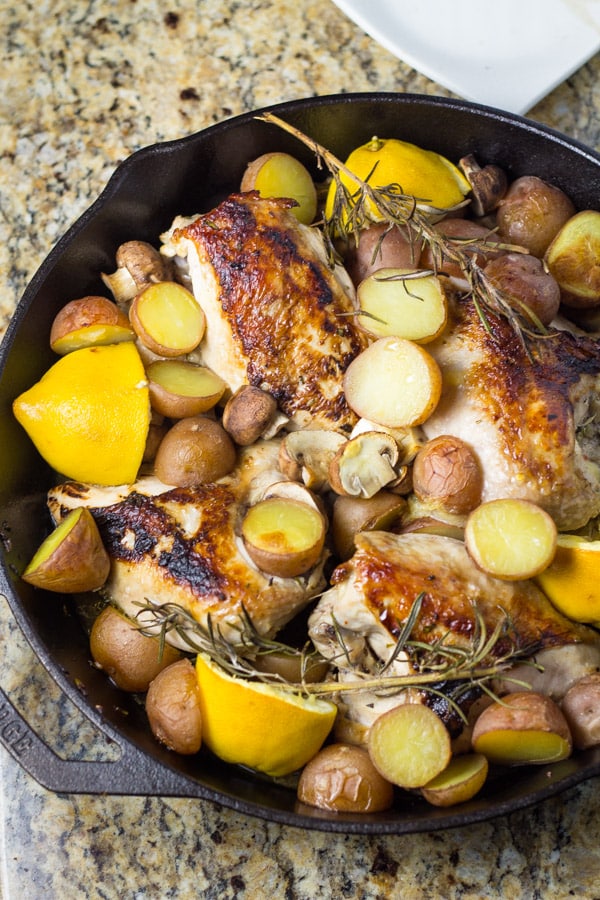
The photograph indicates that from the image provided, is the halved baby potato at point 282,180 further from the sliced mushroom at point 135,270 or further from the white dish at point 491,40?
the white dish at point 491,40

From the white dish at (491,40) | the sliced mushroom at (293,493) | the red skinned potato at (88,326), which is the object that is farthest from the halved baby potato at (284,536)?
the white dish at (491,40)

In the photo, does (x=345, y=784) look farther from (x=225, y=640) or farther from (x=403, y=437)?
(x=403, y=437)

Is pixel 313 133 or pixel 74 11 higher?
pixel 313 133

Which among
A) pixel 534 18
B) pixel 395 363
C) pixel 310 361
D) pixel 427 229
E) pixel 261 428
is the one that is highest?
pixel 534 18

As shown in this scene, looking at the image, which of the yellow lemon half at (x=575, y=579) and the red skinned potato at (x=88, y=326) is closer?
the yellow lemon half at (x=575, y=579)

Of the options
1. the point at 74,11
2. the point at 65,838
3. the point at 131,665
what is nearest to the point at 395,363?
the point at 131,665

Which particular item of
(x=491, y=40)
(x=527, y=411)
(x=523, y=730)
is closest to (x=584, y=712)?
(x=523, y=730)

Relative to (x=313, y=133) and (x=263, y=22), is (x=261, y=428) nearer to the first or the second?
(x=313, y=133)

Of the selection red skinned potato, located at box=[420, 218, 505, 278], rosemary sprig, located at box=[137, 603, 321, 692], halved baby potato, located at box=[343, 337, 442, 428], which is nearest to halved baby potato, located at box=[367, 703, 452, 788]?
rosemary sprig, located at box=[137, 603, 321, 692]
